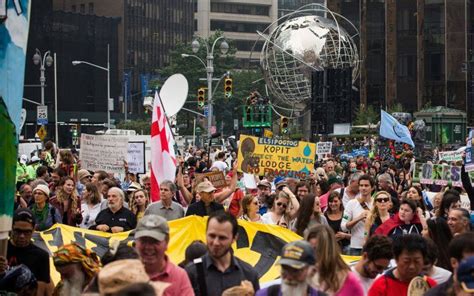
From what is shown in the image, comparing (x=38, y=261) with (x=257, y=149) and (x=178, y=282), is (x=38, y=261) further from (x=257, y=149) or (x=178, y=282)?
(x=257, y=149)

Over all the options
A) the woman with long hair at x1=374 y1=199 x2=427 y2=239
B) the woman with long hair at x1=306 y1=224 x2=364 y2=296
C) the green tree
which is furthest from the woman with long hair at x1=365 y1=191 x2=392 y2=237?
the green tree

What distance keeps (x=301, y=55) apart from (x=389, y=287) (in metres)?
45.6

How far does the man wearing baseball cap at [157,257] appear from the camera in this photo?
260 inches

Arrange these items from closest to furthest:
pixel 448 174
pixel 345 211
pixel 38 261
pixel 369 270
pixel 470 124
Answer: pixel 369 270 → pixel 38 261 → pixel 345 211 → pixel 448 174 → pixel 470 124

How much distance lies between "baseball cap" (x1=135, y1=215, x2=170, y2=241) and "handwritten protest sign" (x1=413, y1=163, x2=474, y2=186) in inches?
464

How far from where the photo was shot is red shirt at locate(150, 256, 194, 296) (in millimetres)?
6594

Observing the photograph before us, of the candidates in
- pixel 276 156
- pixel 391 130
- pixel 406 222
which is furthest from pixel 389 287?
pixel 391 130

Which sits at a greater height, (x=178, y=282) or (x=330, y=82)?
(x=330, y=82)

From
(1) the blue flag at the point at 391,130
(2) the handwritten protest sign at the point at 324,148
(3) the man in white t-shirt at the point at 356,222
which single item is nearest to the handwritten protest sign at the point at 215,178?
(3) the man in white t-shirt at the point at 356,222

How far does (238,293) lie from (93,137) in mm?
14065

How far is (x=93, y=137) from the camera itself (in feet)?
67.3

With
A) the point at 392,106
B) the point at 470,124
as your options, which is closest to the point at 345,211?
the point at 470,124

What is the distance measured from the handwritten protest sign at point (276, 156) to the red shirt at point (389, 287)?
1288cm

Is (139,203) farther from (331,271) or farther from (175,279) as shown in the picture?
(175,279)
